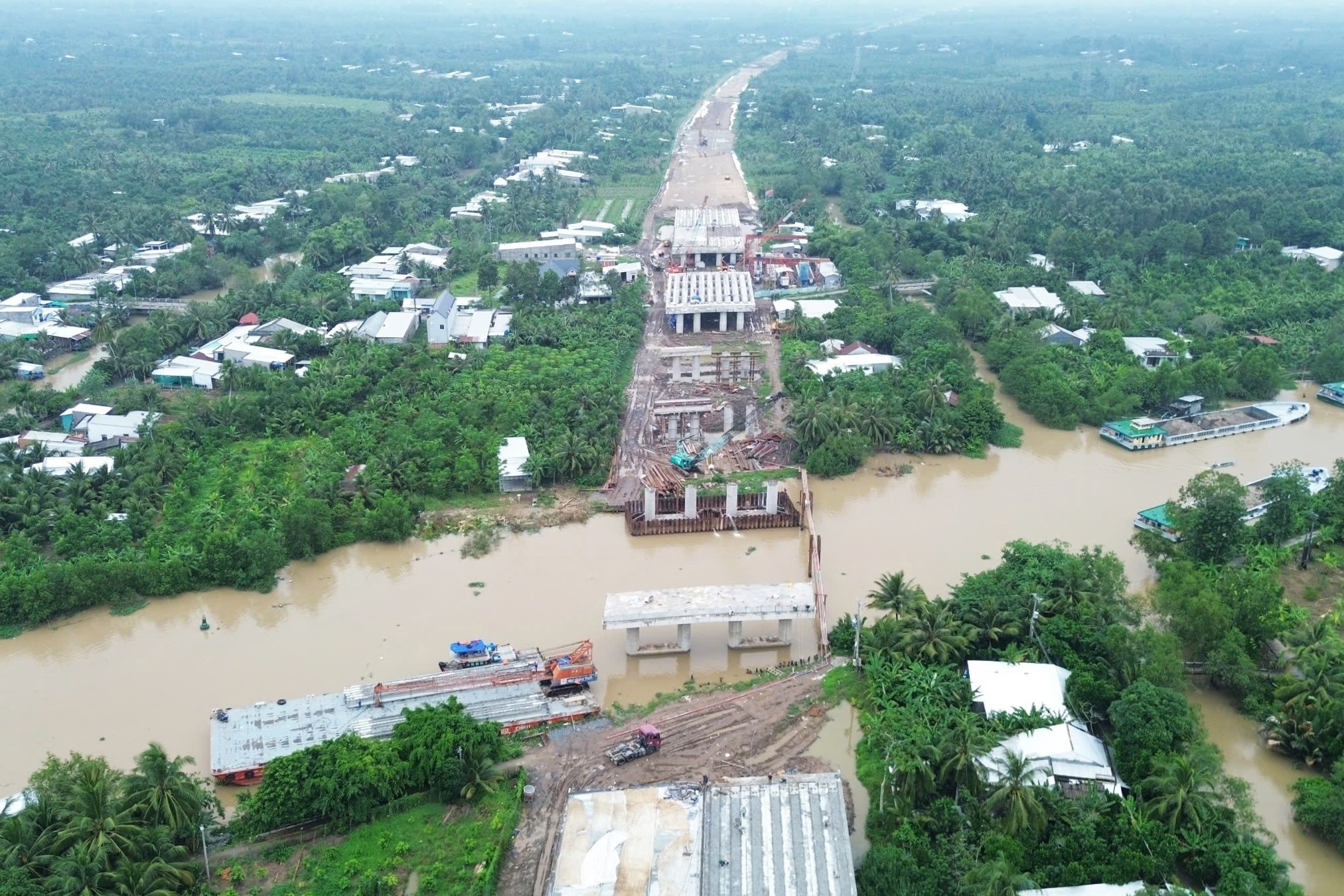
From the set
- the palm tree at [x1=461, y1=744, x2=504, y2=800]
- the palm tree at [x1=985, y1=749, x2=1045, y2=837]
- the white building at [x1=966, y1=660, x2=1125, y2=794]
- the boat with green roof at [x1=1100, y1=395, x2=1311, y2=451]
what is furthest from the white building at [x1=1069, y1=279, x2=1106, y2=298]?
the palm tree at [x1=461, y1=744, x2=504, y2=800]

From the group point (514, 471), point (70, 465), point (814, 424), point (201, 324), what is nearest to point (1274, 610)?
point (814, 424)

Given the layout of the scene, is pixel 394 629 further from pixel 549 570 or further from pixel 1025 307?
pixel 1025 307

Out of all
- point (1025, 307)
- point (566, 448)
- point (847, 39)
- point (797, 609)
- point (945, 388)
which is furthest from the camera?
point (847, 39)

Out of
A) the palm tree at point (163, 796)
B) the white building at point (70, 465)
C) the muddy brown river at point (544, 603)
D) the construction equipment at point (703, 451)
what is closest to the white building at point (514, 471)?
Answer: the muddy brown river at point (544, 603)

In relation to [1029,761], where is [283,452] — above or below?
above

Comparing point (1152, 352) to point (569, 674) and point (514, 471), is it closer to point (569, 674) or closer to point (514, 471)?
point (514, 471)

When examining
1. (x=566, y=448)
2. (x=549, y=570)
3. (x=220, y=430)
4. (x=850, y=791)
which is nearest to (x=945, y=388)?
(x=566, y=448)
